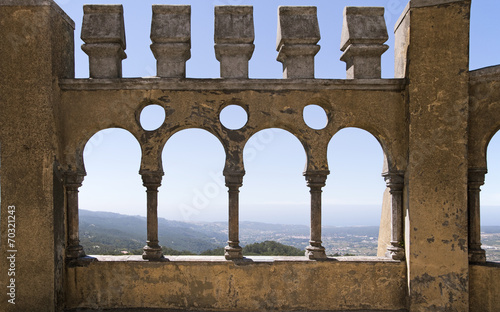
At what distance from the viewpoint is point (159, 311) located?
5793 millimetres

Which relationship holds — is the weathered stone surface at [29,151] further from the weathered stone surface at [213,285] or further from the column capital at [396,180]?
the column capital at [396,180]

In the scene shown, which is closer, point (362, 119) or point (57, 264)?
point (57, 264)

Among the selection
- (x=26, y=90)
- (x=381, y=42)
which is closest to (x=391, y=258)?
(x=381, y=42)

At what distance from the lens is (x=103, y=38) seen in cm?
596

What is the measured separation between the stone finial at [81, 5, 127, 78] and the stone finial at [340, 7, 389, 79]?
11.7 ft

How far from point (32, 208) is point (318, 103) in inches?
178

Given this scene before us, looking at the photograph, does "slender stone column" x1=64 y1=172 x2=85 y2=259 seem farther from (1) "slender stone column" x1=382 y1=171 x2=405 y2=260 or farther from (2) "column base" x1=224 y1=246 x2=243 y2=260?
(1) "slender stone column" x1=382 y1=171 x2=405 y2=260

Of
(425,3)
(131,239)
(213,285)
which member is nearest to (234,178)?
(213,285)

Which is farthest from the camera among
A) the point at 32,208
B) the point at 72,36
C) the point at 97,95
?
the point at 72,36

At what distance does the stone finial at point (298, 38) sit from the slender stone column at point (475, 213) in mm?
2875

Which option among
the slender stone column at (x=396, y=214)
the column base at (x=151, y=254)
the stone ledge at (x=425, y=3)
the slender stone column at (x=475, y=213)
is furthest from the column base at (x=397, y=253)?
the stone ledge at (x=425, y=3)

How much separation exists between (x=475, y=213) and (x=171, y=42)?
5.28 metres

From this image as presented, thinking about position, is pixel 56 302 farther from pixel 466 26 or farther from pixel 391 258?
pixel 466 26

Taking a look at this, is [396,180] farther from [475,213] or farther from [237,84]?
[237,84]
